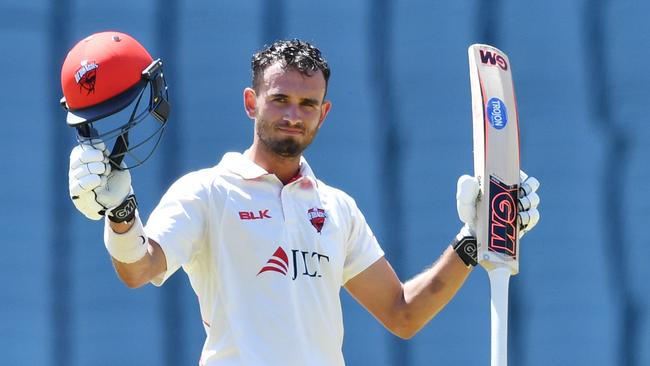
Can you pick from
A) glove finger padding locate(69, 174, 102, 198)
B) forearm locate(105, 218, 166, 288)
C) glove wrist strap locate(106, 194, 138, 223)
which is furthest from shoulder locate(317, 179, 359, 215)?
glove finger padding locate(69, 174, 102, 198)

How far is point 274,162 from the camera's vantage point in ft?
9.58

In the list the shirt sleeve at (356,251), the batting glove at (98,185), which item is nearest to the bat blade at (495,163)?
the shirt sleeve at (356,251)

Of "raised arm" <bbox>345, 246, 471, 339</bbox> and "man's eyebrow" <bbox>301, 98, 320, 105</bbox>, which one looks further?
"raised arm" <bbox>345, 246, 471, 339</bbox>

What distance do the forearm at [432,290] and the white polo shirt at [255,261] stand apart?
0.22 m

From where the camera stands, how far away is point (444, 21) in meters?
4.06

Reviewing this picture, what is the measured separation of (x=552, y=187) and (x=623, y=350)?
20.0 inches

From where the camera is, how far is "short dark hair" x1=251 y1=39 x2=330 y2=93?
9.57 ft

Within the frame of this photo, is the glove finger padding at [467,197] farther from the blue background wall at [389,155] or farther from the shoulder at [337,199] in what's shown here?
the blue background wall at [389,155]

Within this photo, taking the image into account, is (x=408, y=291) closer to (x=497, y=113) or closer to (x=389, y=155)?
(x=497, y=113)

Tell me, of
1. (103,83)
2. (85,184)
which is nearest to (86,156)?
(85,184)

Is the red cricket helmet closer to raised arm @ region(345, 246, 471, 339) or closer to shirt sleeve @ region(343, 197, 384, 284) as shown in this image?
shirt sleeve @ region(343, 197, 384, 284)

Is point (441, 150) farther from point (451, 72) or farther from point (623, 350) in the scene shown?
point (623, 350)

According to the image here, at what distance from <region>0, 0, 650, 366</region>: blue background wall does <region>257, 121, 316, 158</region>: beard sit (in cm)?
104

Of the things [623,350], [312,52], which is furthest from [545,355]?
[312,52]
